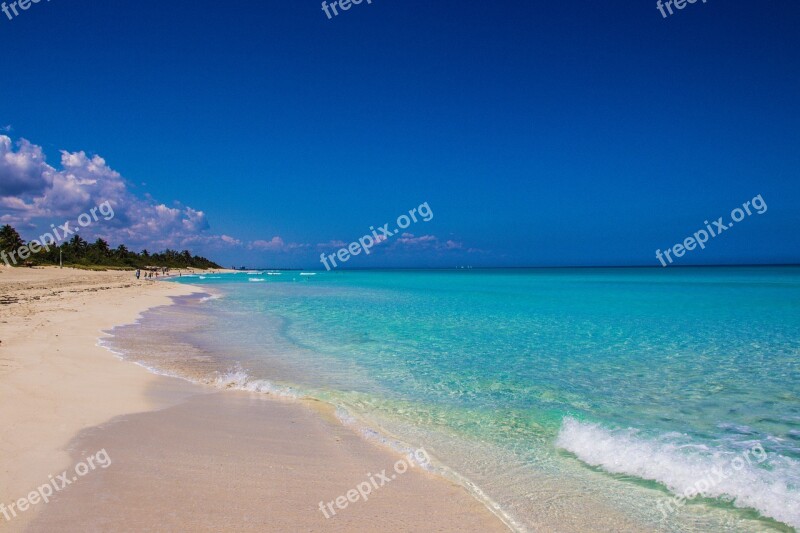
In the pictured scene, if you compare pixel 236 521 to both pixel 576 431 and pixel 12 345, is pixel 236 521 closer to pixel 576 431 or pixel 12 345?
pixel 576 431

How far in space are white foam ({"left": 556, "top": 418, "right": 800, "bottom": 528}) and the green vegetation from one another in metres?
89.5

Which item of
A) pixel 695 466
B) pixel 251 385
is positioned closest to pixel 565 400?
pixel 695 466

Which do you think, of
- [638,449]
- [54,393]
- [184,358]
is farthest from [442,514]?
[184,358]

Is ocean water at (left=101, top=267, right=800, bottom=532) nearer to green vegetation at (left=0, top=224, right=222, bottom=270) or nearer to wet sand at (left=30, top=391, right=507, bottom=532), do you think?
wet sand at (left=30, top=391, right=507, bottom=532)

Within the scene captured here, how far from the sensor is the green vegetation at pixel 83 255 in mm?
80562

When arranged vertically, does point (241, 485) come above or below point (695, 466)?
above

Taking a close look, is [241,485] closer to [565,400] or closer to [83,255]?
[565,400]

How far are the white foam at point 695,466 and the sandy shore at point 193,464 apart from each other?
96.9 inches

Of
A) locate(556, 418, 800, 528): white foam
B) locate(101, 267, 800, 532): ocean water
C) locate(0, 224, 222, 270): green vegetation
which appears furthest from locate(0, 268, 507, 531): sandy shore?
locate(0, 224, 222, 270): green vegetation

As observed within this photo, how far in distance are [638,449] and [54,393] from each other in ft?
31.2

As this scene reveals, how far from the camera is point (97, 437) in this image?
5852 mm

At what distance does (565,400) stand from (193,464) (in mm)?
6789

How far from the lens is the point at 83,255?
10575 centimetres

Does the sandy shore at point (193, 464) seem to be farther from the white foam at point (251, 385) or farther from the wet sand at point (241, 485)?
the white foam at point (251, 385)
